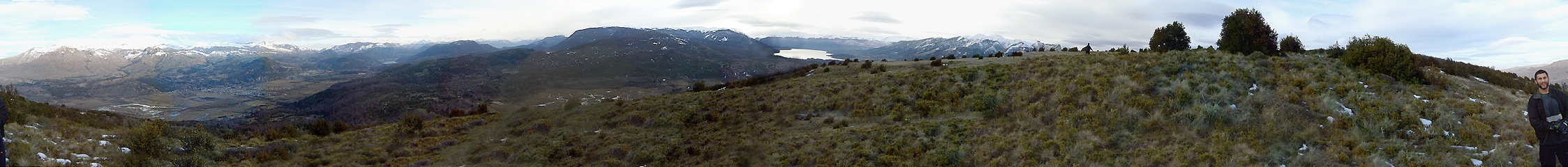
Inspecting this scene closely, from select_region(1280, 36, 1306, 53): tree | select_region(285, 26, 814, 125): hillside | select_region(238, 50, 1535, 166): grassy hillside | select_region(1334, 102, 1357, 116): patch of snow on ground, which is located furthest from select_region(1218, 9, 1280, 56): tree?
select_region(285, 26, 814, 125): hillside

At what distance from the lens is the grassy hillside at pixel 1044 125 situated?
1144cm

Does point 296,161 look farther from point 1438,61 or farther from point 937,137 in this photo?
point 1438,61

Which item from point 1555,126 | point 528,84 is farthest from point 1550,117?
point 528,84

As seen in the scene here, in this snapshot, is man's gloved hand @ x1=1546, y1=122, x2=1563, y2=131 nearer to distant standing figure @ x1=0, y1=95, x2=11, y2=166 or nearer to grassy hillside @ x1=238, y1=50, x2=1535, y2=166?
grassy hillside @ x1=238, y1=50, x2=1535, y2=166

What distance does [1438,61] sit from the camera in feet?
83.4

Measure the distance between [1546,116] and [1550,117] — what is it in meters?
0.04

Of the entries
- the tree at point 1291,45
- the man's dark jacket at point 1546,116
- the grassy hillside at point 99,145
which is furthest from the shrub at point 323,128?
the tree at point 1291,45

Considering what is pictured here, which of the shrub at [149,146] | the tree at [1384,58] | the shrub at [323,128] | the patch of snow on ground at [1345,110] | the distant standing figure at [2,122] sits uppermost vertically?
the tree at [1384,58]

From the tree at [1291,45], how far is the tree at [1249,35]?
0.63 m

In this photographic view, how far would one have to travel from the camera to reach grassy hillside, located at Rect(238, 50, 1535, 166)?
11438 millimetres

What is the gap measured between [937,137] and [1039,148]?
2.58 meters

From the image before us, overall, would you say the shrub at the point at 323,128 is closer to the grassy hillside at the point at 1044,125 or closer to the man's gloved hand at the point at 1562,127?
the grassy hillside at the point at 1044,125

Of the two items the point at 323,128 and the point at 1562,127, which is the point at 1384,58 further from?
the point at 323,128

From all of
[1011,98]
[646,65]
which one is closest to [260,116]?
[646,65]
